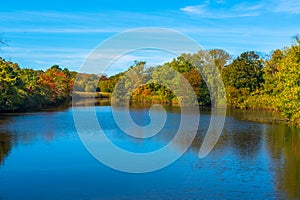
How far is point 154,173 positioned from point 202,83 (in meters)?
44.8

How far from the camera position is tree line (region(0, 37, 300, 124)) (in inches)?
1330

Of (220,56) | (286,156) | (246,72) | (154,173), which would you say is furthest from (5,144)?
(220,56)

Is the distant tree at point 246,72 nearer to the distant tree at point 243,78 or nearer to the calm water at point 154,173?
the distant tree at point 243,78

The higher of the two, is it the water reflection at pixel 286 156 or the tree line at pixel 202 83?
the tree line at pixel 202 83

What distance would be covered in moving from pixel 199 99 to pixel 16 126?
116 ft

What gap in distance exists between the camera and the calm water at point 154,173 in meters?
14.1

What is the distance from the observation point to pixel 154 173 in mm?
17281

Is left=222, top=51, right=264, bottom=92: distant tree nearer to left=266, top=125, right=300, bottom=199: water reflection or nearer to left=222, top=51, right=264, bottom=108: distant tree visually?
left=222, top=51, right=264, bottom=108: distant tree

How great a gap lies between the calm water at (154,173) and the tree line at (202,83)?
871cm

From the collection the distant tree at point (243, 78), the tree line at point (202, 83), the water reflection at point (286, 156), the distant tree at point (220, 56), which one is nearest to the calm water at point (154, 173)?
the water reflection at point (286, 156)

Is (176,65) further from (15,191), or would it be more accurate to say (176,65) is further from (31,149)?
(15,191)

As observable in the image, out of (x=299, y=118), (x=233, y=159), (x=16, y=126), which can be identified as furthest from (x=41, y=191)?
(x=299, y=118)

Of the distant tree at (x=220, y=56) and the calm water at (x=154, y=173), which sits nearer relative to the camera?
the calm water at (x=154, y=173)

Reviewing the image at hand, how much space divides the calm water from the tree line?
871 centimetres
